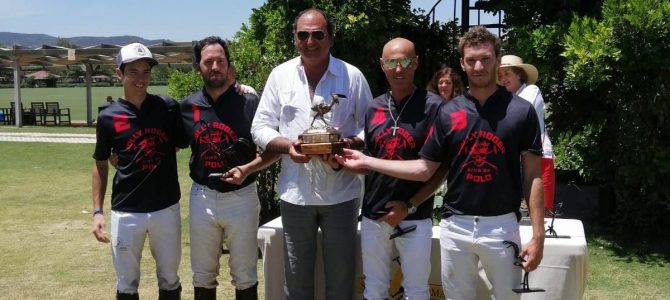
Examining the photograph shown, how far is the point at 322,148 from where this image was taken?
3.30 metres

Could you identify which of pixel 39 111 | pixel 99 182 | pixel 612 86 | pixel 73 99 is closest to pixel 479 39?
pixel 99 182

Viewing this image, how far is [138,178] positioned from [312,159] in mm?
1137

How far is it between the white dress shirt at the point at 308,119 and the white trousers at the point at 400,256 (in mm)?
287

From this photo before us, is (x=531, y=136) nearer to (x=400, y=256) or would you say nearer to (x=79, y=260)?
(x=400, y=256)

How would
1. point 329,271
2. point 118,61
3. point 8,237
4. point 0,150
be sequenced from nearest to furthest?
point 329,271, point 118,61, point 8,237, point 0,150

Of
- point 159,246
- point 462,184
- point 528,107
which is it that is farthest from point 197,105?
point 528,107

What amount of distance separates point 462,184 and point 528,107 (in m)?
0.50

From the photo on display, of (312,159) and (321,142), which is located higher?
(321,142)

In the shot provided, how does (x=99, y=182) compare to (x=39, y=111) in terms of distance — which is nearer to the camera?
(x=99, y=182)

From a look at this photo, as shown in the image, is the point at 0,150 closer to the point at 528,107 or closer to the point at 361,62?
the point at 361,62

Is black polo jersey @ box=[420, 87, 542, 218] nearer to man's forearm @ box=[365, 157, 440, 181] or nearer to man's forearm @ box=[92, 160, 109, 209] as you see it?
man's forearm @ box=[365, 157, 440, 181]

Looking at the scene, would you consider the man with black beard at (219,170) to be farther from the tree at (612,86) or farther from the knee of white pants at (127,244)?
the tree at (612,86)

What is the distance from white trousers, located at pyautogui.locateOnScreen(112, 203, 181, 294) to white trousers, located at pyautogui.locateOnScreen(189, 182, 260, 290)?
5.1 inches

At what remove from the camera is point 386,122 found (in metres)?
3.46
